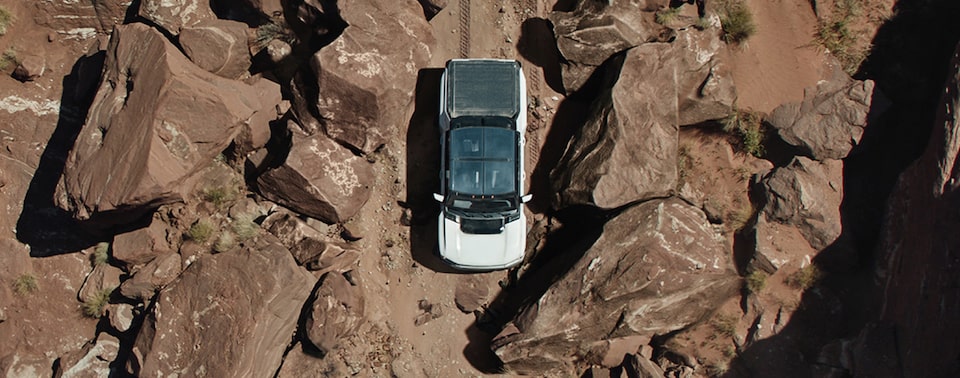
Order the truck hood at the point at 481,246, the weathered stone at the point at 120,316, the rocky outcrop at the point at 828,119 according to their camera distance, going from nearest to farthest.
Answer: the rocky outcrop at the point at 828,119 < the truck hood at the point at 481,246 < the weathered stone at the point at 120,316

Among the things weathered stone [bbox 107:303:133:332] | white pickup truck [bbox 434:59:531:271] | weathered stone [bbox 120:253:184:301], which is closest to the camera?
white pickup truck [bbox 434:59:531:271]

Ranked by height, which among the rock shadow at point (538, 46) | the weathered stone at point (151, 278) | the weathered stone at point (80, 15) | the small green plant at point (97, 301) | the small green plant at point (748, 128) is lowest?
the small green plant at point (97, 301)

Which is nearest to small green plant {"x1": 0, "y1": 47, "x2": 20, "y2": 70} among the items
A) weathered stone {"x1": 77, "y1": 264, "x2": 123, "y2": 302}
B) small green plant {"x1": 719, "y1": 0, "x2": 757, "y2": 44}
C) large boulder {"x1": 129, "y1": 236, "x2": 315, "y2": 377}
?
weathered stone {"x1": 77, "y1": 264, "x2": 123, "y2": 302}

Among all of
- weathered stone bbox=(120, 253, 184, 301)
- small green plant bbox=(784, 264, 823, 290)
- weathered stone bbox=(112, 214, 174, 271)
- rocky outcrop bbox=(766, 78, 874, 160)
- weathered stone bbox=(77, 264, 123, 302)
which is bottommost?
weathered stone bbox=(77, 264, 123, 302)

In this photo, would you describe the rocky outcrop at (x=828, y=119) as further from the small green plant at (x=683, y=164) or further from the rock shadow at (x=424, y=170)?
the rock shadow at (x=424, y=170)

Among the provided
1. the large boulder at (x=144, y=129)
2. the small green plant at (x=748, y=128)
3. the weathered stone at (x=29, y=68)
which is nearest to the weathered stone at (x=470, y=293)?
the large boulder at (x=144, y=129)

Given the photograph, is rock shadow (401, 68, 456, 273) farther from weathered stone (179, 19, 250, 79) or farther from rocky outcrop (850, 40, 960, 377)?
rocky outcrop (850, 40, 960, 377)

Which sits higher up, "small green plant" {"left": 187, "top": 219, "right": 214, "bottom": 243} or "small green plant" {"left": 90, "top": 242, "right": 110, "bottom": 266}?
"small green plant" {"left": 187, "top": 219, "right": 214, "bottom": 243}

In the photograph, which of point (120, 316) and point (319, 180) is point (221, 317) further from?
point (319, 180)
